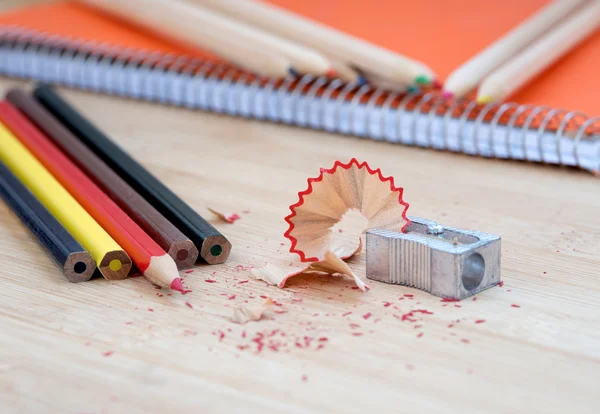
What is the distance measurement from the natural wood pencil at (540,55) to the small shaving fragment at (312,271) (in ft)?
1.27

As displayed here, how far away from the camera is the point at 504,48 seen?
3.54 feet

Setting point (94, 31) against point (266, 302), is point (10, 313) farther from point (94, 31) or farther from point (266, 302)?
point (94, 31)

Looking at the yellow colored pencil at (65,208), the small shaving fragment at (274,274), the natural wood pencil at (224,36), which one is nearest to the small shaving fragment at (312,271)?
the small shaving fragment at (274,274)

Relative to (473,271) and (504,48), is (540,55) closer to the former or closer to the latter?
(504,48)

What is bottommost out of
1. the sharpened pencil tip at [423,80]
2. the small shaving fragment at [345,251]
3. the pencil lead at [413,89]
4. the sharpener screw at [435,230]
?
the small shaving fragment at [345,251]

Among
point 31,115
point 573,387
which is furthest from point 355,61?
point 573,387

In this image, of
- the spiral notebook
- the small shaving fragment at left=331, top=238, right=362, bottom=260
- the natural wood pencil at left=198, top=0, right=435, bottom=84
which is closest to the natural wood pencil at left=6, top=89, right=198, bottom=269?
the small shaving fragment at left=331, top=238, right=362, bottom=260

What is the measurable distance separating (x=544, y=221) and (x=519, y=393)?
32 centimetres

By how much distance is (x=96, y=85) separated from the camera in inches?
52.7

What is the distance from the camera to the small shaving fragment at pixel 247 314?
A: 24.9 inches

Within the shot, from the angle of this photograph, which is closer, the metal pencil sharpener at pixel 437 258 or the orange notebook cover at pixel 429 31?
the metal pencil sharpener at pixel 437 258

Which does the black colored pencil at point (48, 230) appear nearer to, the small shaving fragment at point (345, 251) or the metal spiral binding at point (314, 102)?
the small shaving fragment at point (345, 251)

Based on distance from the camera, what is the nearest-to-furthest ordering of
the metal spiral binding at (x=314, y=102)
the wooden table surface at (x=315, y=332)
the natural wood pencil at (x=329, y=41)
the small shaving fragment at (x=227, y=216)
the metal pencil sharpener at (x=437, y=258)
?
the wooden table surface at (x=315, y=332)
the metal pencil sharpener at (x=437, y=258)
the small shaving fragment at (x=227, y=216)
the metal spiral binding at (x=314, y=102)
the natural wood pencil at (x=329, y=41)

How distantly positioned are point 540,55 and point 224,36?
404mm
